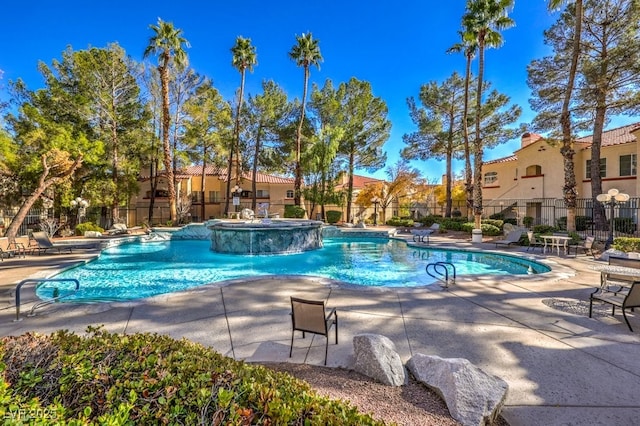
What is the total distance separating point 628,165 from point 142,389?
97.3 ft

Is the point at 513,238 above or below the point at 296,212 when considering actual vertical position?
below

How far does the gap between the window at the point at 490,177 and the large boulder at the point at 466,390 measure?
34.1 metres

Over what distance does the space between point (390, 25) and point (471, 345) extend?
18500mm

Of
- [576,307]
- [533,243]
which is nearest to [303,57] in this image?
[533,243]

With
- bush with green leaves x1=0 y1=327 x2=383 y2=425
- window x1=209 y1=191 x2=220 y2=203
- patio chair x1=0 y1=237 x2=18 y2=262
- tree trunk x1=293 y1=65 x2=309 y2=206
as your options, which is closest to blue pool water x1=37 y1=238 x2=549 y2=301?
patio chair x1=0 y1=237 x2=18 y2=262

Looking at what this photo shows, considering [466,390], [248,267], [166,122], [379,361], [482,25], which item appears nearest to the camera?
[466,390]

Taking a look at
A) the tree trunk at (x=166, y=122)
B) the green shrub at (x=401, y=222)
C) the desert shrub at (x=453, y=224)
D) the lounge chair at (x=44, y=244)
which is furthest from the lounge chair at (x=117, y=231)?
the desert shrub at (x=453, y=224)

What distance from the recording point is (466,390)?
2.87 metres

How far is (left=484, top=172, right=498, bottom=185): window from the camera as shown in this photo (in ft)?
107

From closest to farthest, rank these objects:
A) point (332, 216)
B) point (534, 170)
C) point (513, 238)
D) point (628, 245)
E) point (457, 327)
→ point (457, 327), point (628, 245), point (513, 238), point (534, 170), point (332, 216)

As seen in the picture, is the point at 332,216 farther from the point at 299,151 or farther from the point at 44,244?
the point at 44,244

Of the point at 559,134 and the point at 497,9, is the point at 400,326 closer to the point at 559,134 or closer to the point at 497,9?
the point at 559,134

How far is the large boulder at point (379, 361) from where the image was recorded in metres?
3.36

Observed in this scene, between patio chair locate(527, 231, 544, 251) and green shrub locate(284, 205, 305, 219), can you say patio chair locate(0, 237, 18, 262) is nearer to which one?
green shrub locate(284, 205, 305, 219)
